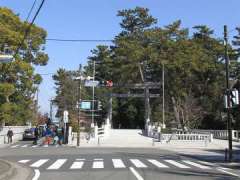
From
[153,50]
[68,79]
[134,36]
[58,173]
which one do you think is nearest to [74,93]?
[68,79]

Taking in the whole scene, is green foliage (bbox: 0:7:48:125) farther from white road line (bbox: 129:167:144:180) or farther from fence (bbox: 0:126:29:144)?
white road line (bbox: 129:167:144:180)

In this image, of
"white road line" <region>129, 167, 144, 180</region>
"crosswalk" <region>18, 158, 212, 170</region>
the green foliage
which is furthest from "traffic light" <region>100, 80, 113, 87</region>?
"white road line" <region>129, 167, 144, 180</region>

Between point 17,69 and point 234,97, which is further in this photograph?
point 17,69

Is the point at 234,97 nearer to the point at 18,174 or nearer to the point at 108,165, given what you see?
the point at 108,165

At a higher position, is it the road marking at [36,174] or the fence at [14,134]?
the fence at [14,134]

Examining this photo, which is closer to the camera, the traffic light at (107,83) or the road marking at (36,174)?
the road marking at (36,174)

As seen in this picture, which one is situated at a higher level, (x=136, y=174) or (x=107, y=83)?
(x=107, y=83)

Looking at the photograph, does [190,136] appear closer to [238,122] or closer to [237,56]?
[238,122]

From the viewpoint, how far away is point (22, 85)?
64.5 metres

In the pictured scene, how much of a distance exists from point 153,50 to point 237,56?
721 inches

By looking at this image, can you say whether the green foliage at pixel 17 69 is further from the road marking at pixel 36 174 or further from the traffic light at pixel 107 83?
the road marking at pixel 36 174

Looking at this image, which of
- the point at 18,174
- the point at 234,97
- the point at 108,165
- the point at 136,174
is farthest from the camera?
the point at 234,97

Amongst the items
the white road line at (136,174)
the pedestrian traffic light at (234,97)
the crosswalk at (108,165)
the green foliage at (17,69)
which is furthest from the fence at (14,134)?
the white road line at (136,174)

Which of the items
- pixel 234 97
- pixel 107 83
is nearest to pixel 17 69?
pixel 107 83
